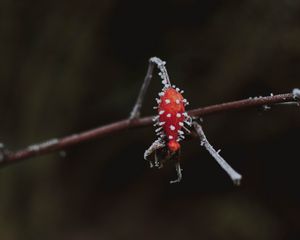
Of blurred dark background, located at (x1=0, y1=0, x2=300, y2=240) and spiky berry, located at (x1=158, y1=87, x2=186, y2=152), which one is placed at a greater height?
blurred dark background, located at (x1=0, y1=0, x2=300, y2=240)

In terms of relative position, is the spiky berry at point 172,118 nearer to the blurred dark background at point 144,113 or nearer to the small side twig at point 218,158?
the small side twig at point 218,158

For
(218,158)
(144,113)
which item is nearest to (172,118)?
(218,158)

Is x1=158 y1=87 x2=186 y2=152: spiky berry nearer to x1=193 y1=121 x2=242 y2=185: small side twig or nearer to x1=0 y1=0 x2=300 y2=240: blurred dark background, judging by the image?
x1=193 y1=121 x2=242 y2=185: small side twig

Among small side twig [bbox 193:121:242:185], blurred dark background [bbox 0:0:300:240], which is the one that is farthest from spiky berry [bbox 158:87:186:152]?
blurred dark background [bbox 0:0:300:240]

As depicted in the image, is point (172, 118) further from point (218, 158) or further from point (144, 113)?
point (144, 113)

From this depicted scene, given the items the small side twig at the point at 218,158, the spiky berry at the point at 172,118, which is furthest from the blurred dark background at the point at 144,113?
the spiky berry at the point at 172,118
